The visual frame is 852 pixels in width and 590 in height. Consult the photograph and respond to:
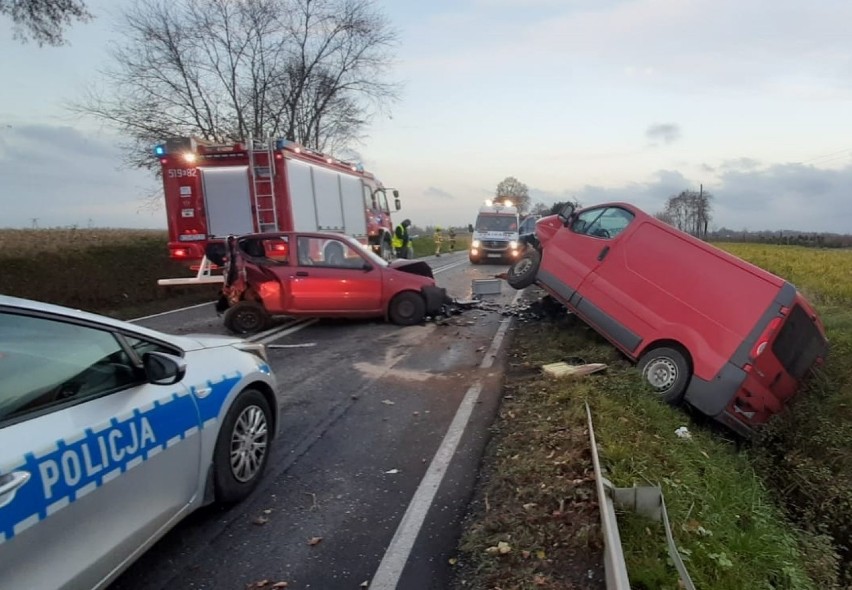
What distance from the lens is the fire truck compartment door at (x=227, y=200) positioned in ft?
40.8

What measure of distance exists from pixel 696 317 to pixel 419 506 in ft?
12.7

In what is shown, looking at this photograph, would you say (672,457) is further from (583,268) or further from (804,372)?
(583,268)

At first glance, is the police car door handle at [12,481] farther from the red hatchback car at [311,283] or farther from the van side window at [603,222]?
the red hatchback car at [311,283]

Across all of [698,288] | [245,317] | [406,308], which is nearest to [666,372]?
[698,288]

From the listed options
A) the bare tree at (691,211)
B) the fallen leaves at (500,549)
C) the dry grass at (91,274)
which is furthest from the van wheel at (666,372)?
the bare tree at (691,211)

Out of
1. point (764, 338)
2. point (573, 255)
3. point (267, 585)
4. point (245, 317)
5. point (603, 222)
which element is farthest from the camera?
point (245, 317)

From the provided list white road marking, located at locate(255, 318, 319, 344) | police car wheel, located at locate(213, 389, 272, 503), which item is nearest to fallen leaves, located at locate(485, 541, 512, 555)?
police car wheel, located at locate(213, 389, 272, 503)

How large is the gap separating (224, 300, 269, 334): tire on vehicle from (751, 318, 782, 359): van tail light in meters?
6.79

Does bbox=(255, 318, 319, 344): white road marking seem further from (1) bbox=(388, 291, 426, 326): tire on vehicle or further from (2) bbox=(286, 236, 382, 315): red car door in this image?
(1) bbox=(388, 291, 426, 326): tire on vehicle

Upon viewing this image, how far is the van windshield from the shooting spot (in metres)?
24.8

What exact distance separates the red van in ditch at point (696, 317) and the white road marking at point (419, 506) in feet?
6.91

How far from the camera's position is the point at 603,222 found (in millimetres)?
7883

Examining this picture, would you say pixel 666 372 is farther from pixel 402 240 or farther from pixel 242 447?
pixel 402 240

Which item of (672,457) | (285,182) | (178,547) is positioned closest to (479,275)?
(285,182)
